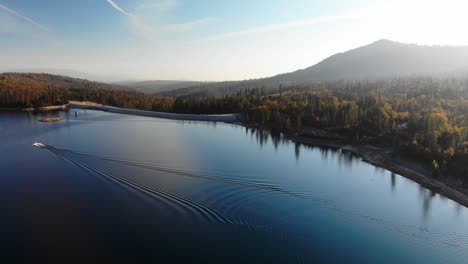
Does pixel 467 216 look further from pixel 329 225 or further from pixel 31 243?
pixel 31 243

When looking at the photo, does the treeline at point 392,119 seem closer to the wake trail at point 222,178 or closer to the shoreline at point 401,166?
the shoreline at point 401,166

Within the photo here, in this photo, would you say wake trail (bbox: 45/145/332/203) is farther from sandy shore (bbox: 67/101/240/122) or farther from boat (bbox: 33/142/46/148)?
sandy shore (bbox: 67/101/240/122)

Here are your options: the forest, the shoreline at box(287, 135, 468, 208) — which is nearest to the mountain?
the forest

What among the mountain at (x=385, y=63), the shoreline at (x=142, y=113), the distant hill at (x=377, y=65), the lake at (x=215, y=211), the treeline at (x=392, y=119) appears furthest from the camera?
the distant hill at (x=377, y=65)

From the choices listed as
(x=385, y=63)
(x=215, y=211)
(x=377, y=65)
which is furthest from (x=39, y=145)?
(x=385, y=63)

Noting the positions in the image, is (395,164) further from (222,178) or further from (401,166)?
(222,178)

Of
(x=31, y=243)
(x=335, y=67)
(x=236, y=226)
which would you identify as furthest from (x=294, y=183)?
(x=335, y=67)

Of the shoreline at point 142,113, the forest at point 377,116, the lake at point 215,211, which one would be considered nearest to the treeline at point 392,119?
the forest at point 377,116
